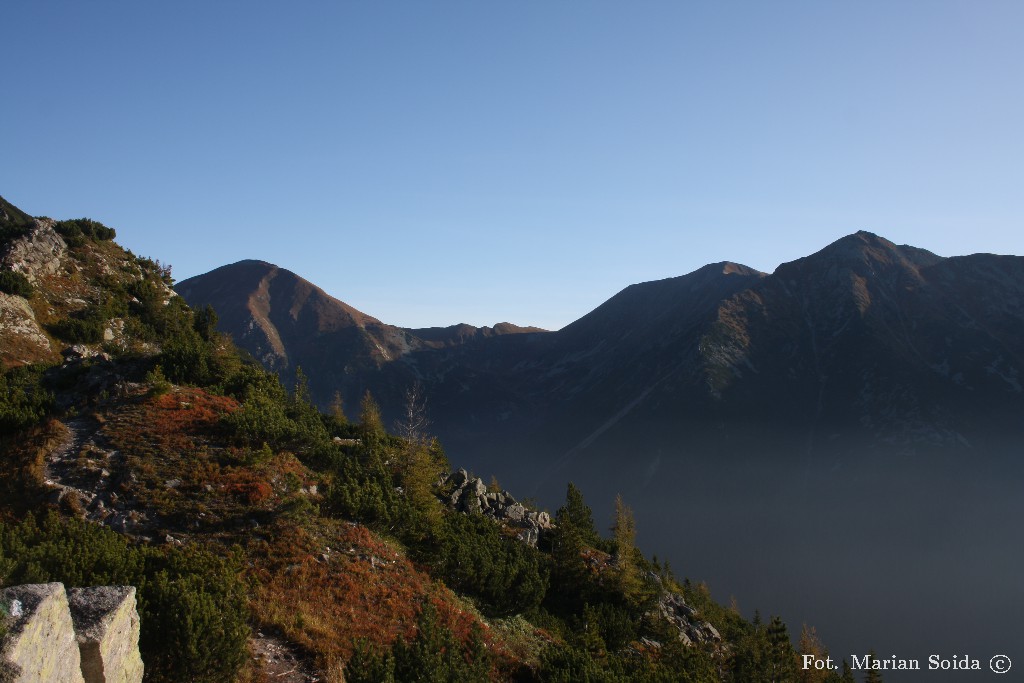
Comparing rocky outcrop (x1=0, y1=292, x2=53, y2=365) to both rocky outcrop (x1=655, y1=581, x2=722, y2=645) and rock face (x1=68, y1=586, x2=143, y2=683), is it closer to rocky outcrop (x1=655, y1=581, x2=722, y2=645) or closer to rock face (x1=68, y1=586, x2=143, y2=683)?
rock face (x1=68, y1=586, x2=143, y2=683)

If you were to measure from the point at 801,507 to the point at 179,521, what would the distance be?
6021 inches

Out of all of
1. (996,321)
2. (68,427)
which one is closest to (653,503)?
(996,321)

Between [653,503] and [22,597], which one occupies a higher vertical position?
[22,597]

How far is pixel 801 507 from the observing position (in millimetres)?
144375

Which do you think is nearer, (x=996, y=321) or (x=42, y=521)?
(x=42, y=521)

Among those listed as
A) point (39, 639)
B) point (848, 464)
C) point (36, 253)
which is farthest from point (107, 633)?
point (848, 464)

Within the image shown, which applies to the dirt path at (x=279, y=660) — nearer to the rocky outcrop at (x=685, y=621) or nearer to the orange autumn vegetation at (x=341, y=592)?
the orange autumn vegetation at (x=341, y=592)

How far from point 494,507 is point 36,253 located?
37.1 metres

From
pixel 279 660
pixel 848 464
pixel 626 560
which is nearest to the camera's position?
pixel 279 660

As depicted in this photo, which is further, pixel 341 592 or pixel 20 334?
pixel 20 334

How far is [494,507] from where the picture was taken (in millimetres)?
34062

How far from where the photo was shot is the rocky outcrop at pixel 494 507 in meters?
32.3

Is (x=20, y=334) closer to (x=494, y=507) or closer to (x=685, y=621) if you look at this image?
(x=494, y=507)

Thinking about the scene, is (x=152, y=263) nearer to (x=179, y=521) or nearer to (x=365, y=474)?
(x=365, y=474)
